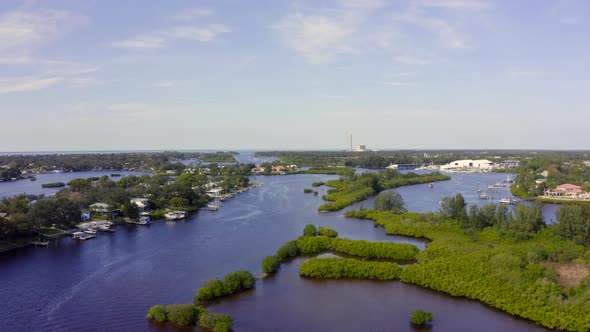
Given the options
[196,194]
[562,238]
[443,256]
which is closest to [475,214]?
[562,238]

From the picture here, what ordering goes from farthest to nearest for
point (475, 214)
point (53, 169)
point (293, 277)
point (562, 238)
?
point (53, 169)
point (475, 214)
point (562, 238)
point (293, 277)

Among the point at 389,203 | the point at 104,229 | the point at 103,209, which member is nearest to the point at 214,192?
the point at 103,209

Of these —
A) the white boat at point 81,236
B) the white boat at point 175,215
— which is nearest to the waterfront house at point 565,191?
the white boat at point 175,215

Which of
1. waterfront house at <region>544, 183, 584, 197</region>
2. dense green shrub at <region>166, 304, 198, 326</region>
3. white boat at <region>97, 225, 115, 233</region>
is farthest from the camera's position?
waterfront house at <region>544, 183, 584, 197</region>

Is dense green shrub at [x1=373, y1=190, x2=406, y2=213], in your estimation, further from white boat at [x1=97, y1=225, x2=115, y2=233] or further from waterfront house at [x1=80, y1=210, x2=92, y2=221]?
waterfront house at [x1=80, y1=210, x2=92, y2=221]

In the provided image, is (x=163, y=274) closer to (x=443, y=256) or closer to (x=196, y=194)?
(x=443, y=256)

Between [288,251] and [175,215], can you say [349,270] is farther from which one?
[175,215]

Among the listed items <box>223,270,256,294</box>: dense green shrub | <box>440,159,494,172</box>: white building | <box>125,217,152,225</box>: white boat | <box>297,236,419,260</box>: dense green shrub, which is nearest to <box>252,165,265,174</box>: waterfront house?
<box>440,159,494,172</box>: white building
